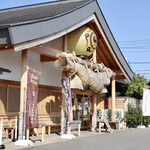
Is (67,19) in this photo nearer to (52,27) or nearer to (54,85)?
(52,27)

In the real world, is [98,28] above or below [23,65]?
above

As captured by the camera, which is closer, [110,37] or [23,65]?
[23,65]

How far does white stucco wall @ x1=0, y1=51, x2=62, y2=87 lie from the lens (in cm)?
1121

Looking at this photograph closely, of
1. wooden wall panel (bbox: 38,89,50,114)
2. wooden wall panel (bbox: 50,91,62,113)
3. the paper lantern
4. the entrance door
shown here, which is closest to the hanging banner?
the entrance door

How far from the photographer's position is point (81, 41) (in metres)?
13.4

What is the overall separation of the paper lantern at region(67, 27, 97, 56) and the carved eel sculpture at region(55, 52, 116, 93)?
2.27 ft

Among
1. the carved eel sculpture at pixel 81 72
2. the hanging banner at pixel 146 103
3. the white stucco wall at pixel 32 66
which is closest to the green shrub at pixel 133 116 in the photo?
the hanging banner at pixel 146 103

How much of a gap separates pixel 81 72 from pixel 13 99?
10.1ft

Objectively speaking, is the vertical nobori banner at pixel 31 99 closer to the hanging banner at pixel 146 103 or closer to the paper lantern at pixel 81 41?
the paper lantern at pixel 81 41

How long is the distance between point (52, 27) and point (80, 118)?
765 cm

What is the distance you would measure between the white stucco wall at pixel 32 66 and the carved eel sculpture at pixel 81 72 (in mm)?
1680

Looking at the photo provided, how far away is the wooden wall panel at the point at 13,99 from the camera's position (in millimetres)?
11563

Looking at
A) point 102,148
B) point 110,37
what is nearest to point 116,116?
point 110,37

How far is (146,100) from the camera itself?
60.8 ft
